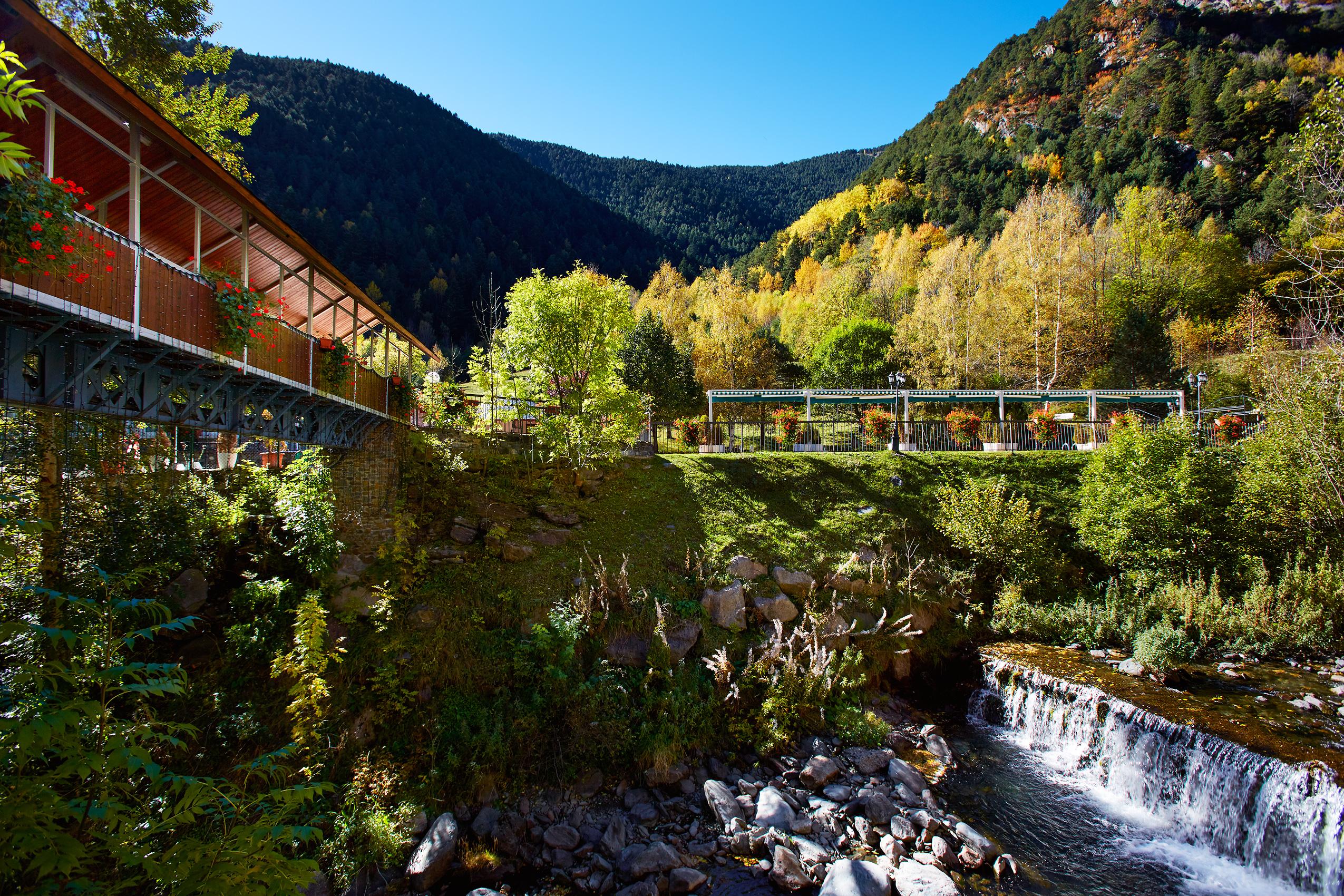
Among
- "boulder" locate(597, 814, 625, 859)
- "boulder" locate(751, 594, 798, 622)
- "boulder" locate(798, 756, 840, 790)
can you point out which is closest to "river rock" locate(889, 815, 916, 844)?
"boulder" locate(798, 756, 840, 790)

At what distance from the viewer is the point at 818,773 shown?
9734 millimetres

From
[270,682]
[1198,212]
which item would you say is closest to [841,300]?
[1198,212]

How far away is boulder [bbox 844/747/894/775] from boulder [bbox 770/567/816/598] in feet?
13.3

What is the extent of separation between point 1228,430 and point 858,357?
19.8 metres

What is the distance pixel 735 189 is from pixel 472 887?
13773cm

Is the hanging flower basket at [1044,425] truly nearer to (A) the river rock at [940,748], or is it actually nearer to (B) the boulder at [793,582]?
(B) the boulder at [793,582]

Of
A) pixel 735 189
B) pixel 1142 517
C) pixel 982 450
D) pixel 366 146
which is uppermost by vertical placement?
pixel 735 189

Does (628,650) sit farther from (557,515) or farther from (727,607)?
(557,515)

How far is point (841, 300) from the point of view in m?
48.6

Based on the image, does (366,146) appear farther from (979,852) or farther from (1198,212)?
(979,852)

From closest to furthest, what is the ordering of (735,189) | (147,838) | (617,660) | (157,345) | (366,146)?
(147,838)
(157,345)
(617,660)
(366,146)
(735,189)

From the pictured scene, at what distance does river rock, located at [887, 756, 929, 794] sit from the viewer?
9.56m

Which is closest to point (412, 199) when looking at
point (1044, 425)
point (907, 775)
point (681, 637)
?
point (1044, 425)

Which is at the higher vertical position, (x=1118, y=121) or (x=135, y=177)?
(x=1118, y=121)
